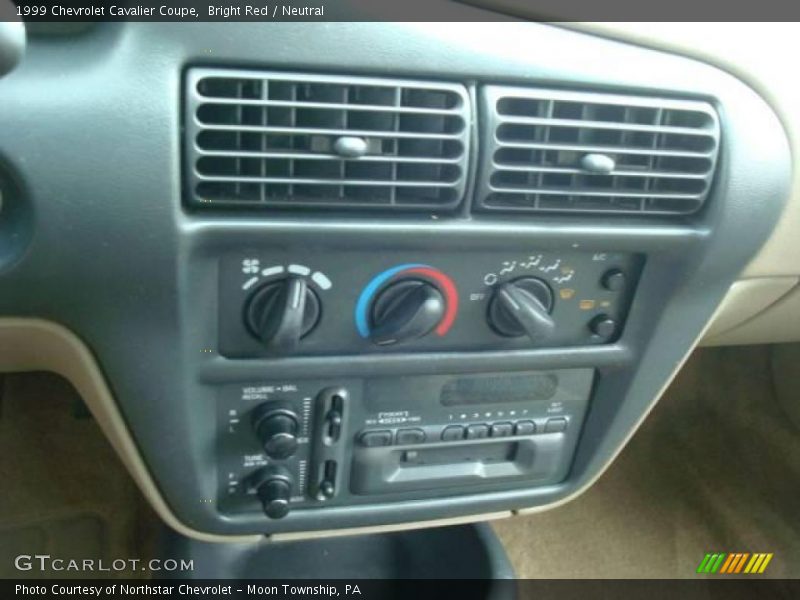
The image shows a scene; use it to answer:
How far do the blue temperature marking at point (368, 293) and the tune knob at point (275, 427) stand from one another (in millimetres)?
105

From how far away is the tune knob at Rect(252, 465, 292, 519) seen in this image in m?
0.80

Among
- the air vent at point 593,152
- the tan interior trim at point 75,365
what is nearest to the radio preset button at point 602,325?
the air vent at point 593,152

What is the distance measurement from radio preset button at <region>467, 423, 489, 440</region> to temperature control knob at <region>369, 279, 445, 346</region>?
6.2 inches

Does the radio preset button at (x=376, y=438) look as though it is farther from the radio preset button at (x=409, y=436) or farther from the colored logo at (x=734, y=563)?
the colored logo at (x=734, y=563)

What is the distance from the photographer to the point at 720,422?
1.60m

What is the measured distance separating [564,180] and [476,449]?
0.32m

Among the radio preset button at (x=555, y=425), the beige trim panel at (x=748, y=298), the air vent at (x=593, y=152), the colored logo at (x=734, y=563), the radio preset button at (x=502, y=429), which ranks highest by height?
the air vent at (x=593, y=152)

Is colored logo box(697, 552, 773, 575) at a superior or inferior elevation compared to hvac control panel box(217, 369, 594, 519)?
inferior

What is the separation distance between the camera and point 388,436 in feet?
2.71

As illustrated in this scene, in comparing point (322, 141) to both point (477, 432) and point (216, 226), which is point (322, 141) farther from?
point (477, 432)

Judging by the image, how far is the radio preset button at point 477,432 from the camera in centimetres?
85

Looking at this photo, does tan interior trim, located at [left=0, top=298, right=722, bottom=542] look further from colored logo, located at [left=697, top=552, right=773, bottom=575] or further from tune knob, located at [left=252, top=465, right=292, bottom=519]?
colored logo, located at [left=697, top=552, right=773, bottom=575]

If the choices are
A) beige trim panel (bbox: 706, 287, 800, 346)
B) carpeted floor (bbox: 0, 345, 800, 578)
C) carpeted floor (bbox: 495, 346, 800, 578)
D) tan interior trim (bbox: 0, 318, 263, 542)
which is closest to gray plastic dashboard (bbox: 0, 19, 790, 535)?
tan interior trim (bbox: 0, 318, 263, 542)

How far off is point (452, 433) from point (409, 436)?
0.14 feet
